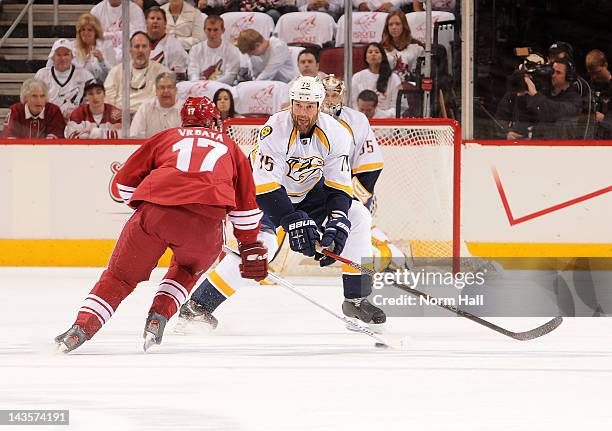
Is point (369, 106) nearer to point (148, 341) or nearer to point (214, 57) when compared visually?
point (214, 57)

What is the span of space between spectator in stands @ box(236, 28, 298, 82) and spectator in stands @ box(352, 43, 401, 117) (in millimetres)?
408

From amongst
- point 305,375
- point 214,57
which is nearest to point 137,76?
point 214,57

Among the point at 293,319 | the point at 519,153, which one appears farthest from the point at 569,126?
the point at 293,319

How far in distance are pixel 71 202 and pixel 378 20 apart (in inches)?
76.5

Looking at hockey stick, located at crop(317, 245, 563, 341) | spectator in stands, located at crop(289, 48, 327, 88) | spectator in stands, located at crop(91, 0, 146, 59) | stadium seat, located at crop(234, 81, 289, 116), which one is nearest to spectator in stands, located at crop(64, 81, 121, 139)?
spectator in stands, located at crop(91, 0, 146, 59)

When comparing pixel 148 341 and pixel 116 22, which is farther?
pixel 116 22

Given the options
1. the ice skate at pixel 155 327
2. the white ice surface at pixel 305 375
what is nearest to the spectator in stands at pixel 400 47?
the white ice surface at pixel 305 375

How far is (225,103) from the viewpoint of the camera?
6465mm

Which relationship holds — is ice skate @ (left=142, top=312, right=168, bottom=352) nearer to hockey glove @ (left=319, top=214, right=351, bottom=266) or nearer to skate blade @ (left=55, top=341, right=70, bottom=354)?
skate blade @ (left=55, top=341, right=70, bottom=354)

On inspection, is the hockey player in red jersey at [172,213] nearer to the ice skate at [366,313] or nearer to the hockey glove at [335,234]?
the hockey glove at [335,234]

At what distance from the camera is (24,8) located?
6820mm

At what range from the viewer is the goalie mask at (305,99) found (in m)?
4.10

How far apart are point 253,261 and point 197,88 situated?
2914mm

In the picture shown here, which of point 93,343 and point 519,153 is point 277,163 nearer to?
point 93,343
